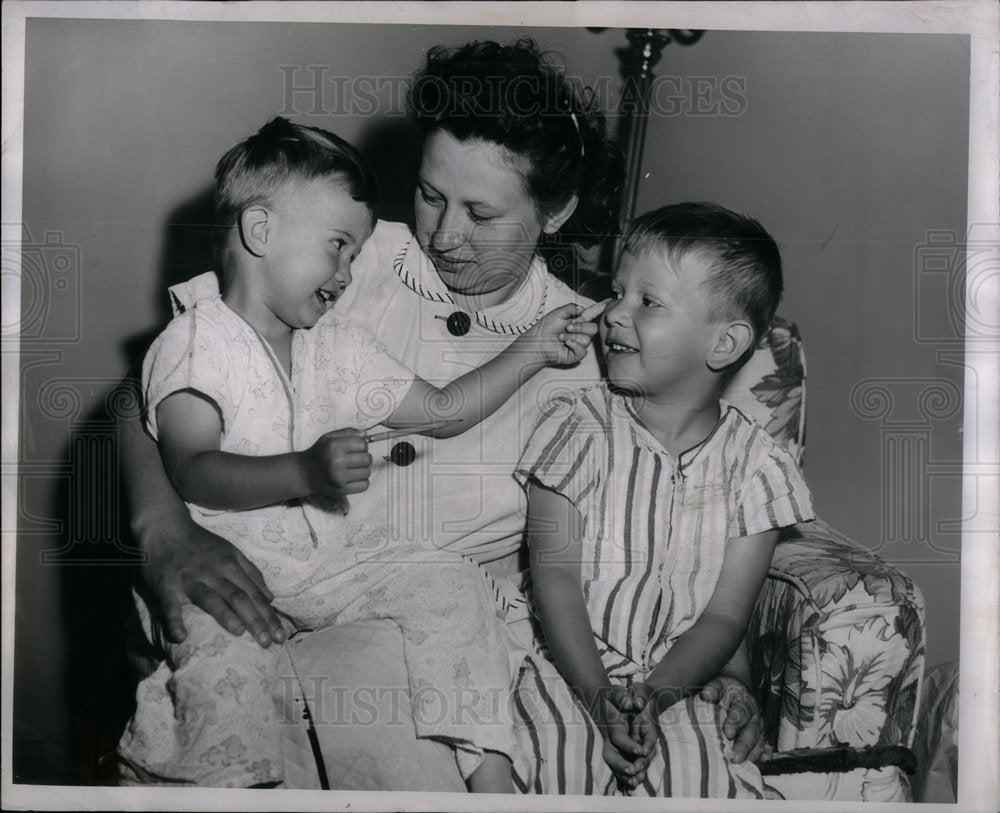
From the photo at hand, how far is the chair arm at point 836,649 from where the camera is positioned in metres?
1.56

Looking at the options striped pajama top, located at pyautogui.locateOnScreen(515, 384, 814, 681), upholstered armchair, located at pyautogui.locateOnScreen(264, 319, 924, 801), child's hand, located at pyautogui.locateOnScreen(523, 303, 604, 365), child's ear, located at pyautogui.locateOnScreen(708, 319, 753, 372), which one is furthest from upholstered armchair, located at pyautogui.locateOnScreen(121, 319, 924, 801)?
child's hand, located at pyautogui.locateOnScreen(523, 303, 604, 365)

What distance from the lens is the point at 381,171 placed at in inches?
67.6

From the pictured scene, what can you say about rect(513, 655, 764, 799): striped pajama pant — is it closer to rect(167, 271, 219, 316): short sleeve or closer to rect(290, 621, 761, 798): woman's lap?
rect(290, 621, 761, 798): woman's lap

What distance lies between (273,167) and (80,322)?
451mm

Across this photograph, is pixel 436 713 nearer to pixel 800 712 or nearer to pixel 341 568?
pixel 341 568

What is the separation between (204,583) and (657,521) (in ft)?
2.50

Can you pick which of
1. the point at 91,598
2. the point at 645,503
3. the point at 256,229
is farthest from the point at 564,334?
the point at 91,598

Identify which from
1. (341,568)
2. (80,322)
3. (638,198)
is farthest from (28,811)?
(638,198)

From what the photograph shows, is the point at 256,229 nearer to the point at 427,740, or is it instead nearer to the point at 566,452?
the point at 566,452

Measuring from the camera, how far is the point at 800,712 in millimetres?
1595

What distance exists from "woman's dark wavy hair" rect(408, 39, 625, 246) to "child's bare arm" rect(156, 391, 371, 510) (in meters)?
0.55

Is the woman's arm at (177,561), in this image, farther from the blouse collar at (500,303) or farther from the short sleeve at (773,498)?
the short sleeve at (773,498)

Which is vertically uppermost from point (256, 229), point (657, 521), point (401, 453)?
point (256, 229)

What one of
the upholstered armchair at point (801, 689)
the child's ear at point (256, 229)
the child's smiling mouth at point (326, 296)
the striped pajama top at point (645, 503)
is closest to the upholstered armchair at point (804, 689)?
the upholstered armchair at point (801, 689)
